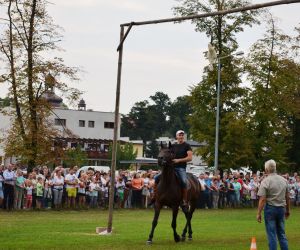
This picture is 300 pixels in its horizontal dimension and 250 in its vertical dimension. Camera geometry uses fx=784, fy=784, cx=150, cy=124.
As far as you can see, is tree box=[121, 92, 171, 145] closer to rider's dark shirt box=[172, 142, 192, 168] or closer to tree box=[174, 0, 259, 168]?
tree box=[174, 0, 259, 168]

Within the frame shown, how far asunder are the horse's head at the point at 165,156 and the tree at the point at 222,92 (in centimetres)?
3956

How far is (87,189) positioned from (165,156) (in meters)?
19.3

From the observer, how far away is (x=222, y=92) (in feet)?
199

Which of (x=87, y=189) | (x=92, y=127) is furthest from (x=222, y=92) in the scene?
(x=92, y=127)

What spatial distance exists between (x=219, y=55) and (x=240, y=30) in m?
3.67

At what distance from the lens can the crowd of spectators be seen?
34.5m

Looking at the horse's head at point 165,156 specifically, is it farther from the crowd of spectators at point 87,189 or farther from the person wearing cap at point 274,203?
the crowd of spectators at point 87,189

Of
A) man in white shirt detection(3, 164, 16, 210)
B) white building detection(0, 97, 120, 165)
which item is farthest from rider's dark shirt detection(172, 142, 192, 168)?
white building detection(0, 97, 120, 165)

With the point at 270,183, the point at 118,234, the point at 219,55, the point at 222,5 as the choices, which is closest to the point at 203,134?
the point at 219,55

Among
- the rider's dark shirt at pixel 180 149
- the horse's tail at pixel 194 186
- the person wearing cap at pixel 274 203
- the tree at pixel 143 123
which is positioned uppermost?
the tree at pixel 143 123

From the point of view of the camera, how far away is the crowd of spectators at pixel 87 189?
34.5m

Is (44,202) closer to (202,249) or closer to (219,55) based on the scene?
(202,249)

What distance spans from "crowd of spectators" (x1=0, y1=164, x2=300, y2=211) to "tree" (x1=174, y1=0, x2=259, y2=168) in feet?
38.5

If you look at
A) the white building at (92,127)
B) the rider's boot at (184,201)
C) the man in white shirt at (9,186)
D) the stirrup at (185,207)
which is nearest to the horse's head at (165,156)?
the rider's boot at (184,201)
